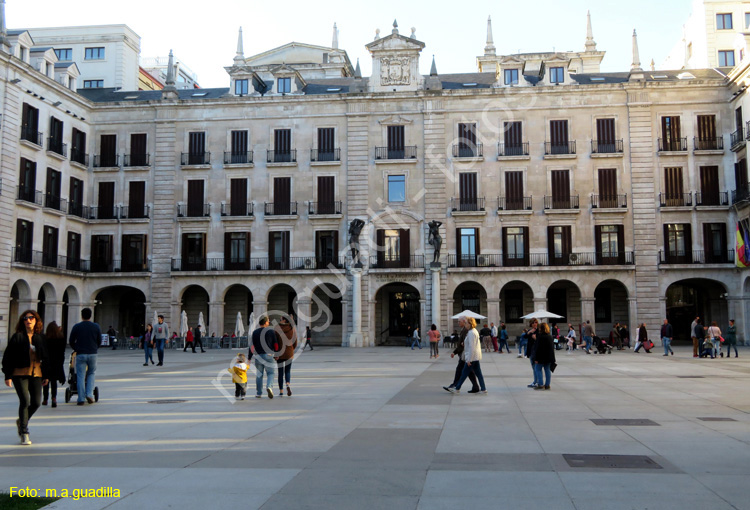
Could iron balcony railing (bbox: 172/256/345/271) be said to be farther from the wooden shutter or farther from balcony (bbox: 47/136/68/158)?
balcony (bbox: 47/136/68/158)

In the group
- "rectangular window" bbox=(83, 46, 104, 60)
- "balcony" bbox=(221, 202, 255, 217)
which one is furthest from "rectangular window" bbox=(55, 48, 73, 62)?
"balcony" bbox=(221, 202, 255, 217)

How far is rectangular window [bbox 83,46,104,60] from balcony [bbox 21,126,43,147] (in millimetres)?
19386

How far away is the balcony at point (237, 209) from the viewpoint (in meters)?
45.9

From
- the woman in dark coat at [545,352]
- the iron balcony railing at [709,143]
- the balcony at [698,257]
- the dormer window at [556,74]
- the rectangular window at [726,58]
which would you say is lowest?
the woman in dark coat at [545,352]

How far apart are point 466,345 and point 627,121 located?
109 ft

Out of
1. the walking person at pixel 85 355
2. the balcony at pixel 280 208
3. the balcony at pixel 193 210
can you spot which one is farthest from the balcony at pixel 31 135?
the walking person at pixel 85 355

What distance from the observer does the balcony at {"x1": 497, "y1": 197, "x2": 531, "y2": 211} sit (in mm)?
43975

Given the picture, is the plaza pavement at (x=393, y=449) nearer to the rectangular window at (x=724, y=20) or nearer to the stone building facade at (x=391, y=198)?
the stone building facade at (x=391, y=198)

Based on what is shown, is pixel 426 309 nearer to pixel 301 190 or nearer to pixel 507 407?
pixel 301 190

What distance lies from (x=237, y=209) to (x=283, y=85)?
9238 mm

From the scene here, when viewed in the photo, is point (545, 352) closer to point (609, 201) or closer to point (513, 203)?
point (513, 203)

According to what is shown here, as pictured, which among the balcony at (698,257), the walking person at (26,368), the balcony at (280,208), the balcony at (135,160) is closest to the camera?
the walking person at (26,368)

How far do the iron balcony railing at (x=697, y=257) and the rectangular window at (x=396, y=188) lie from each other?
54.8 feet

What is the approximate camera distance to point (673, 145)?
4316 centimetres
